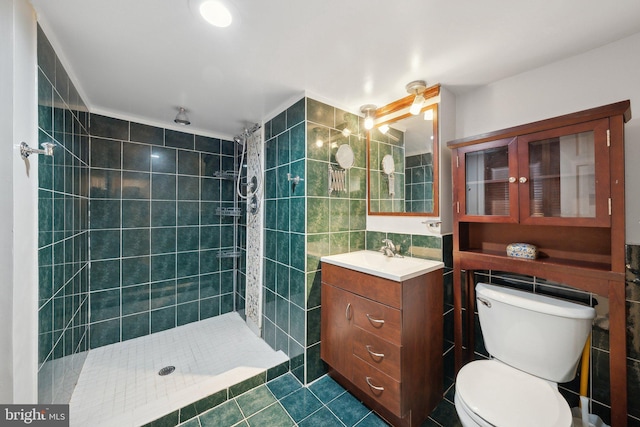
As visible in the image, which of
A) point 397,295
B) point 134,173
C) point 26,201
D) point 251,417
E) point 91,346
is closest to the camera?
point 26,201

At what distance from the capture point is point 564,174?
1205mm

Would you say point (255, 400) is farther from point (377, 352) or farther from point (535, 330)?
point (535, 330)

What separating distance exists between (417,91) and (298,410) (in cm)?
222

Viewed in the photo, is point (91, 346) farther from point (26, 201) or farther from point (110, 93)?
point (110, 93)

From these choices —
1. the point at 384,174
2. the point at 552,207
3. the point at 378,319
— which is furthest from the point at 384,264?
the point at 552,207

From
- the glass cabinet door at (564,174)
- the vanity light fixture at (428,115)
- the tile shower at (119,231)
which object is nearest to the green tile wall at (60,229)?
the tile shower at (119,231)

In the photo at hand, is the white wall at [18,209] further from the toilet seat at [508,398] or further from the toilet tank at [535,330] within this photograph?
the toilet tank at [535,330]

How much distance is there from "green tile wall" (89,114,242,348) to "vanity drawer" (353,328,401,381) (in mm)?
Result: 1852

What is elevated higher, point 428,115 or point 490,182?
point 428,115

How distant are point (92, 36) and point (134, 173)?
1383 mm

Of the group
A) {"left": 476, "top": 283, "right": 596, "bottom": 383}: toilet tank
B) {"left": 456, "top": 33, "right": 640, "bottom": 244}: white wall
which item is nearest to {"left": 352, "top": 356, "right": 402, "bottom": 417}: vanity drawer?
{"left": 476, "top": 283, "right": 596, "bottom": 383}: toilet tank

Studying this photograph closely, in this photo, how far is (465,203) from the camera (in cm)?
152

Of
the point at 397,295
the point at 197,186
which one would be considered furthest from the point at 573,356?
the point at 197,186

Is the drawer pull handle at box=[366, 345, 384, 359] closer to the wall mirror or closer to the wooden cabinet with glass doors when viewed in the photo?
the wooden cabinet with glass doors
